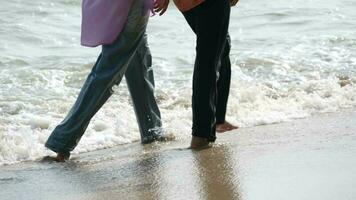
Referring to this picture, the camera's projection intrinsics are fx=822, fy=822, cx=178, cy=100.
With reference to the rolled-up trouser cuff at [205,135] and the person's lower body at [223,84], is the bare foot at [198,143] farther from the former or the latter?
the person's lower body at [223,84]

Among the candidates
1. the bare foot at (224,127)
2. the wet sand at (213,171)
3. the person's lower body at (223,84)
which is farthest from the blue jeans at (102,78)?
the bare foot at (224,127)

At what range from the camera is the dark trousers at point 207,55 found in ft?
15.3

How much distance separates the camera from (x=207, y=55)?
4.75 m

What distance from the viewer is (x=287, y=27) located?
1083 cm

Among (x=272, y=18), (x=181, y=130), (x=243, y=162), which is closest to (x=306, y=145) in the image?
(x=243, y=162)

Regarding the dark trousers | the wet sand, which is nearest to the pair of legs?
the dark trousers

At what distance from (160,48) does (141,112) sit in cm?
438

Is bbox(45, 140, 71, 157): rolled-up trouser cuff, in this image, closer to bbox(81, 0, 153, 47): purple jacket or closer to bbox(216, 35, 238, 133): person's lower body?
bbox(81, 0, 153, 47): purple jacket

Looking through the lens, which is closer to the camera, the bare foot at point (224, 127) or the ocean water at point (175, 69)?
the bare foot at point (224, 127)

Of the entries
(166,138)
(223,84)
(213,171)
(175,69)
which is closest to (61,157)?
(166,138)

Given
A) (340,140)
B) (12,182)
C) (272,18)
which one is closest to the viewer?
(12,182)

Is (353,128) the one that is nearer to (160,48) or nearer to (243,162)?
(243,162)

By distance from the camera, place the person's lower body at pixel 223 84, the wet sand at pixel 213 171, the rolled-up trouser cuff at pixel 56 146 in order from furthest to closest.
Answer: the person's lower body at pixel 223 84
the rolled-up trouser cuff at pixel 56 146
the wet sand at pixel 213 171

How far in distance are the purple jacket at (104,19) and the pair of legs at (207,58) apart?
318 millimetres
